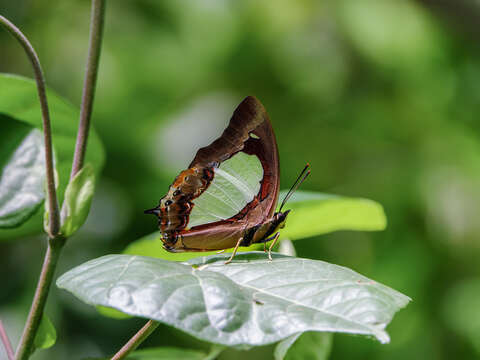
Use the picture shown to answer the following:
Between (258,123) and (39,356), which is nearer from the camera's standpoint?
(258,123)

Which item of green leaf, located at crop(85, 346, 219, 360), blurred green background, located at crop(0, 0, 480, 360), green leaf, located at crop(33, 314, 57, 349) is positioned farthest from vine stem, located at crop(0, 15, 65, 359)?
blurred green background, located at crop(0, 0, 480, 360)

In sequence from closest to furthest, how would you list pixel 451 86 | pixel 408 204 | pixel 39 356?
pixel 39 356
pixel 408 204
pixel 451 86

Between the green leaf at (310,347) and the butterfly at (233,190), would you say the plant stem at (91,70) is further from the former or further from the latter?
the green leaf at (310,347)

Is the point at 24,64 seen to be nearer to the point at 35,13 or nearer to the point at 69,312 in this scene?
the point at 35,13

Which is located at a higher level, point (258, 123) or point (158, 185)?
point (258, 123)

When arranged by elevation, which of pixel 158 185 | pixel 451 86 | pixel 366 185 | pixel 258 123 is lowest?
pixel 158 185

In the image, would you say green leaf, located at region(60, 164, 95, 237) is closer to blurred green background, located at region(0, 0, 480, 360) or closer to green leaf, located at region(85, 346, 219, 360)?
green leaf, located at region(85, 346, 219, 360)

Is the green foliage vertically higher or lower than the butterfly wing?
lower

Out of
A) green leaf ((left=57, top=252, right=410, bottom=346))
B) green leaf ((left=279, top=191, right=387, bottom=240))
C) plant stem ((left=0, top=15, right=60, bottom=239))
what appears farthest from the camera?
green leaf ((left=279, top=191, right=387, bottom=240))

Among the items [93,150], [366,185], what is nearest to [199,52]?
[366,185]
